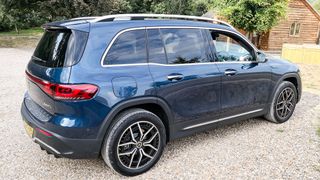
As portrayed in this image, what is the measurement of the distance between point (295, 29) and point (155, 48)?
84.0 ft

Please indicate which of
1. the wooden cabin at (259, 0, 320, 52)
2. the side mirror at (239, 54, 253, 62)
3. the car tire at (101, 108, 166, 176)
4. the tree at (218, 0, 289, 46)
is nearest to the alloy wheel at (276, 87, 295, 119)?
the side mirror at (239, 54, 253, 62)

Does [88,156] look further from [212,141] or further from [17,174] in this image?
[212,141]

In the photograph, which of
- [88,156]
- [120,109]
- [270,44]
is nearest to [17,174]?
[88,156]

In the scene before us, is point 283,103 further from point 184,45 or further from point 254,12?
point 254,12

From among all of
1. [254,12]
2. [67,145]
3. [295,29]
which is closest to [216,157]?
[67,145]

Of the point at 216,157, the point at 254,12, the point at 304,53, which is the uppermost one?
the point at 254,12

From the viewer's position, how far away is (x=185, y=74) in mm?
3811

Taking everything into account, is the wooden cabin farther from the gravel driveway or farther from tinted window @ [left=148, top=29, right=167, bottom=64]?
tinted window @ [left=148, top=29, right=167, bottom=64]

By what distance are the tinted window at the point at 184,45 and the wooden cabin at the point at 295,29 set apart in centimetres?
2268

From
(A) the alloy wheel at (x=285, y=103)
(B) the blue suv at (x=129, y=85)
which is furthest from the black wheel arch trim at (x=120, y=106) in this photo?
(A) the alloy wheel at (x=285, y=103)

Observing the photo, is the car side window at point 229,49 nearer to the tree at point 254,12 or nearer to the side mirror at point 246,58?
the side mirror at point 246,58

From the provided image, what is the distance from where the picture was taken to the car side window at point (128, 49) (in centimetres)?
334

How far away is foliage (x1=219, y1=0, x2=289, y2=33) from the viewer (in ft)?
59.8

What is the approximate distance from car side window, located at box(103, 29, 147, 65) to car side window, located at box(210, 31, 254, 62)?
1.20 m
